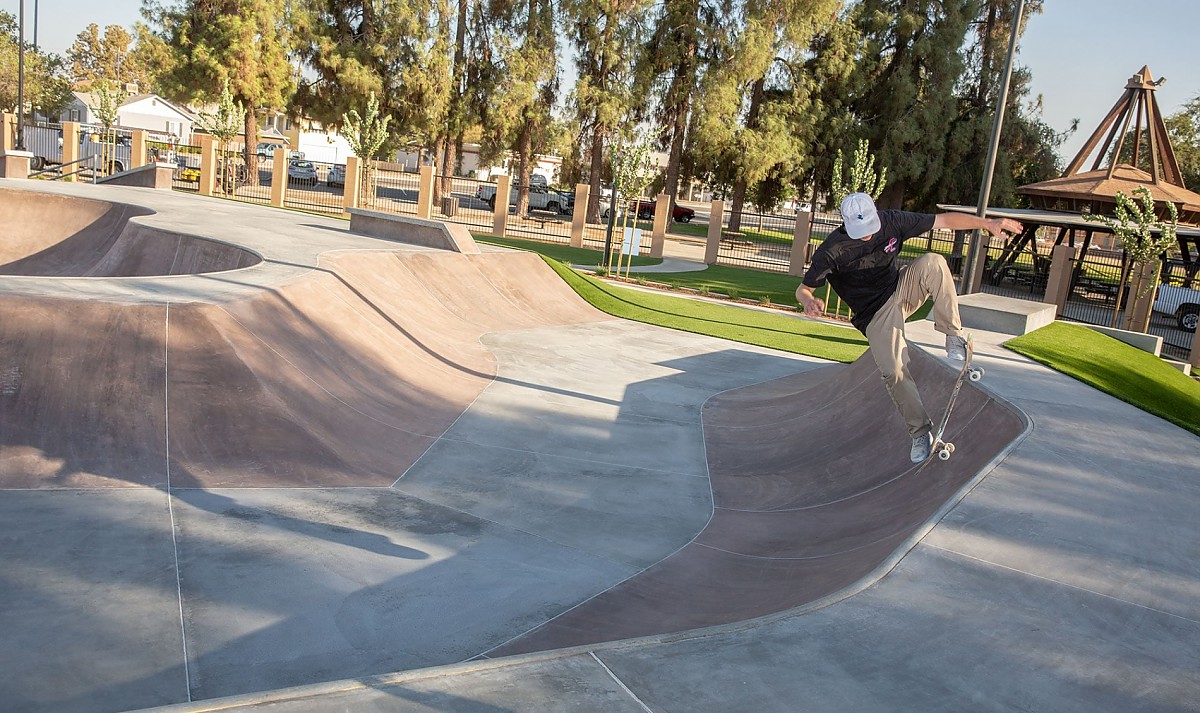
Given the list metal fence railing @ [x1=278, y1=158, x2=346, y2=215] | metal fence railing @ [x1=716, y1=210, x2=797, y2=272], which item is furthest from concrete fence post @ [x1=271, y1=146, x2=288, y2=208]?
metal fence railing @ [x1=716, y1=210, x2=797, y2=272]

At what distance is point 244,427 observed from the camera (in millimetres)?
7391

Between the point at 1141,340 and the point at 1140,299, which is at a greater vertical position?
the point at 1140,299

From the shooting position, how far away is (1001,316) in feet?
47.2

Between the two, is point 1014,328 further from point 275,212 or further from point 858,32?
point 858,32

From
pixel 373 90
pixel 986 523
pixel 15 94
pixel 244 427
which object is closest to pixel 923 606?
pixel 986 523

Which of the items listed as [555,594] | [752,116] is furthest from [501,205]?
[555,594]

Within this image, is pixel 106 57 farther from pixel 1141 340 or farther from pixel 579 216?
pixel 1141 340

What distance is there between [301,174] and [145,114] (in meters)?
30.8

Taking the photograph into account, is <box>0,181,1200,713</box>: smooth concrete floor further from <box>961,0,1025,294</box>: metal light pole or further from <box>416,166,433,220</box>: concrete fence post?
<box>416,166,433,220</box>: concrete fence post

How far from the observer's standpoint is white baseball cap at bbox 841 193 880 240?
584 centimetres

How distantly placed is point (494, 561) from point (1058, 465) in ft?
13.1

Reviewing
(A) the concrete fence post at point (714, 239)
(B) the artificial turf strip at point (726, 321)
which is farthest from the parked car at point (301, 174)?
(B) the artificial turf strip at point (726, 321)

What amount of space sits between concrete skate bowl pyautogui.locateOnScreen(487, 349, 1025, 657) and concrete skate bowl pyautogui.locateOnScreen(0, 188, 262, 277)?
8161mm

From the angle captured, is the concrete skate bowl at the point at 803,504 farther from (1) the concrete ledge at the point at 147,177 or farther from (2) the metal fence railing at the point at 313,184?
(2) the metal fence railing at the point at 313,184
